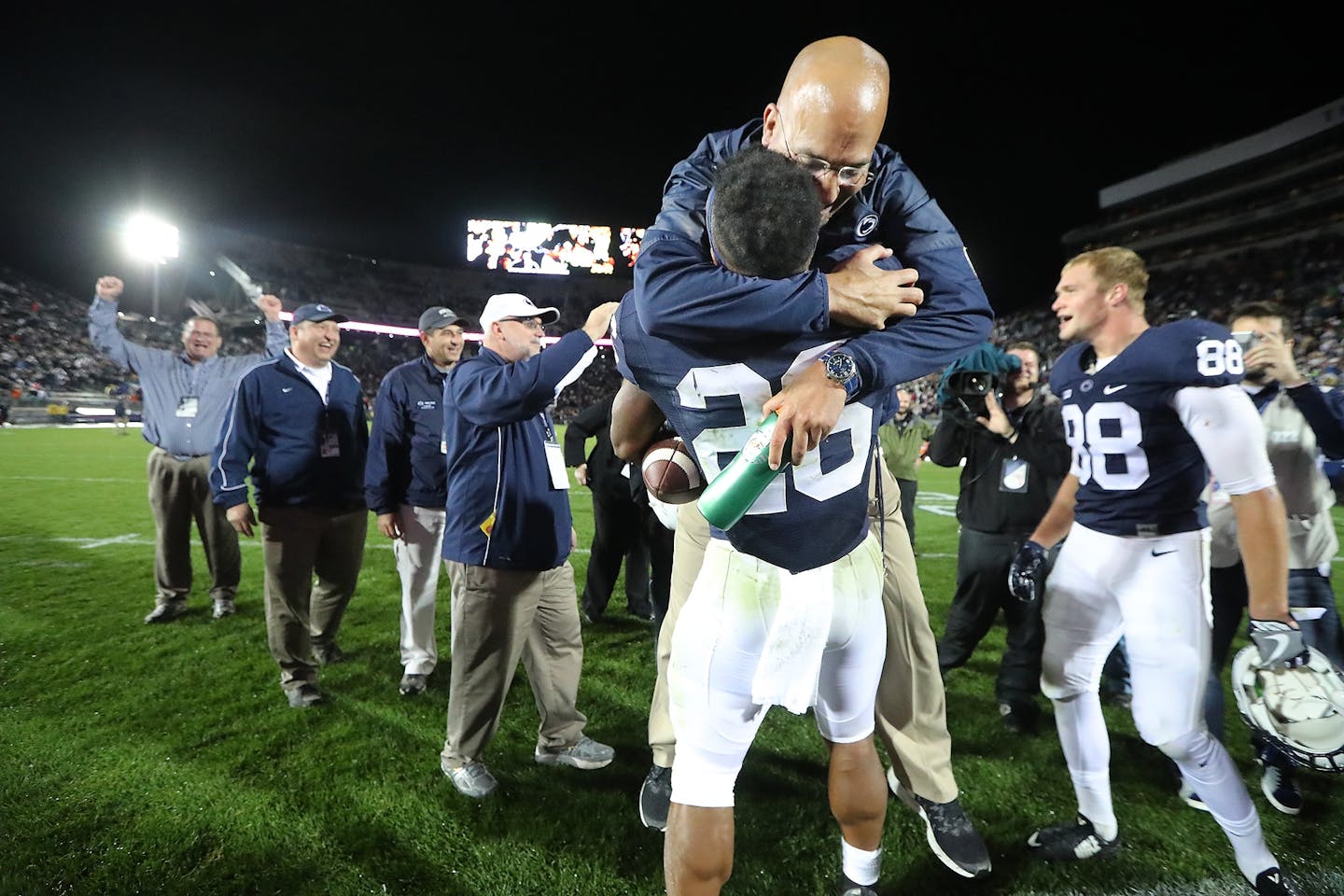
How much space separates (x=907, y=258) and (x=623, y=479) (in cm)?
346

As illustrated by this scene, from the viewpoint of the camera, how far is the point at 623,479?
490cm

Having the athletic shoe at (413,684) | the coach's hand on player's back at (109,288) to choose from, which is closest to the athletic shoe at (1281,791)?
the athletic shoe at (413,684)

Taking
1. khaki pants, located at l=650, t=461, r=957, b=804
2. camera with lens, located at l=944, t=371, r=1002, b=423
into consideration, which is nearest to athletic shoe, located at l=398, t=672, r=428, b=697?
khaki pants, located at l=650, t=461, r=957, b=804

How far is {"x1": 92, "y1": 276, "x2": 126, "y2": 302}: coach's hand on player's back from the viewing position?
17.9 feet

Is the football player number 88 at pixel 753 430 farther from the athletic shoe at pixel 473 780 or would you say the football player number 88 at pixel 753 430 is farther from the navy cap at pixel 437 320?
the navy cap at pixel 437 320

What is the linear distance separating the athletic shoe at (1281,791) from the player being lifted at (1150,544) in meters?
0.80

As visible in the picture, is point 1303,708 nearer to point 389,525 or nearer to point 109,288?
point 389,525

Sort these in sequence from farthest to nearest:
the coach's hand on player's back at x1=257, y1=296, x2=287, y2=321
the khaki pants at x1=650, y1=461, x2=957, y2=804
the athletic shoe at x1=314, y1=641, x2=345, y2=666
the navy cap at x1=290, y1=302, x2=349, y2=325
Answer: the coach's hand on player's back at x1=257, y1=296, x2=287, y2=321 < the athletic shoe at x1=314, y1=641, x2=345, y2=666 < the navy cap at x1=290, y1=302, x2=349, y2=325 < the khaki pants at x1=650, y1=461, x2=957, y2=804

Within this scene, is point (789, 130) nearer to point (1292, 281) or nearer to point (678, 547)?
point (678, 547)

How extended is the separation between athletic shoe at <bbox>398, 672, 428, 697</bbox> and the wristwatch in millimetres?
3377

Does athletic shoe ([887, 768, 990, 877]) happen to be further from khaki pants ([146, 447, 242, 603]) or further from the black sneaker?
khaki pants ([146, 447, 242, 603])

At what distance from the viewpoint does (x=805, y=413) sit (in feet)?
4.18

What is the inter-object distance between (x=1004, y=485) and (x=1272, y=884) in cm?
201

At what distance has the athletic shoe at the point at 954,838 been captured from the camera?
226 cm
